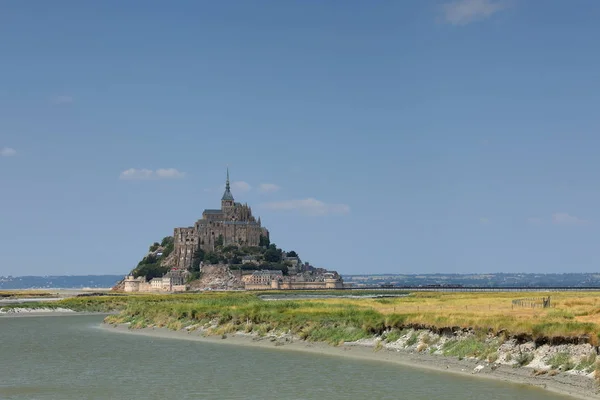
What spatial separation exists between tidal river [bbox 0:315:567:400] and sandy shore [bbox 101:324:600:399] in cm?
86

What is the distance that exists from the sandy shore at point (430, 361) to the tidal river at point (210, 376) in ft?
2.81

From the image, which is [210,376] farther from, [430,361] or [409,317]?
[409,317]

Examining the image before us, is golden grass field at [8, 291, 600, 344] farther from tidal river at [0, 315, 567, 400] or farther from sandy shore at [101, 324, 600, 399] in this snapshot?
tidal river at [0, 315, 567, 400]

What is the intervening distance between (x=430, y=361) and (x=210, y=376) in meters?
10.6

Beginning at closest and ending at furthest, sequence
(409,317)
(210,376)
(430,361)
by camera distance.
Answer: (210,376)
(430,361)
(409,317)

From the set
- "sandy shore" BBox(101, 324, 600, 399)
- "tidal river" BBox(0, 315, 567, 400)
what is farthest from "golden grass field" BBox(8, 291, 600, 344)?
"tidal river" BBox(0, 315, 567, 400)

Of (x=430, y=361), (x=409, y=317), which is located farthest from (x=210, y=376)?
(x=409, y=317)

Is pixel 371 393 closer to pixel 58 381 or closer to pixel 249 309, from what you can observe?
pixel 58 381

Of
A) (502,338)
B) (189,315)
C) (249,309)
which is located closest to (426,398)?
(502,338)

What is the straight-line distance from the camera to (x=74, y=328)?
74.6m

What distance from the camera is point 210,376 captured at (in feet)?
129

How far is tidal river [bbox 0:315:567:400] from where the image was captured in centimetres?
3372

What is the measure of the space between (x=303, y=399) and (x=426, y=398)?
15.4 ft

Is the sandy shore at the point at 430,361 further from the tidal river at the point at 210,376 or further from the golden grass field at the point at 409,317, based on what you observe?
the golden grass field at the point at 409,317
